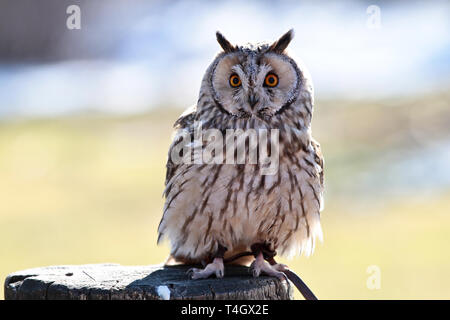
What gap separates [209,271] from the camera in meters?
2.63

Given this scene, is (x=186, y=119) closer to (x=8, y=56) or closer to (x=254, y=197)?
(x=254, y=197)

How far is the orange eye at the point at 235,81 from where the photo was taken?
2.94 m

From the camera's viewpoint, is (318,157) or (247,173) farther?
(318,157)

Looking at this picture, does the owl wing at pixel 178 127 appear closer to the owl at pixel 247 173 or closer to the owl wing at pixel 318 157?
the owl at pixel 247 173

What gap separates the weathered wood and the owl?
0.85 feet

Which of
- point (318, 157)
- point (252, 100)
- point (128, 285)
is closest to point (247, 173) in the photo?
point (252, 100)

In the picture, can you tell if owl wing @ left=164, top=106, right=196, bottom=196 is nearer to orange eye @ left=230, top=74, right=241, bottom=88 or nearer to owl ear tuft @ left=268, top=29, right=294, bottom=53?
orange eye @ left=230, top=74, right=241, bottom=88

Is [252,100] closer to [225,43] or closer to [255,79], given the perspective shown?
[255,79]

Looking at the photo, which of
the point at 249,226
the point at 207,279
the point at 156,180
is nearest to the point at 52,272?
the point at 207,279

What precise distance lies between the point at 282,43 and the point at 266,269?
101 cm

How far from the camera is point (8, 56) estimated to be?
14133 millimetres

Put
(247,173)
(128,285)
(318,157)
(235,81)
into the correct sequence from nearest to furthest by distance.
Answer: (128,285) → (247,173) → (235,81) → (318,157)

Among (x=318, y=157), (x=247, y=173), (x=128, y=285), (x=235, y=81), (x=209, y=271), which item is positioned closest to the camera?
(x=128, y=285)

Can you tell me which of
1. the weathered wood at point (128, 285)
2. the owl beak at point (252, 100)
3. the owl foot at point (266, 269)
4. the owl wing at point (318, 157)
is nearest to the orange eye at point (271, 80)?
the owl beak at point (252, 100)
